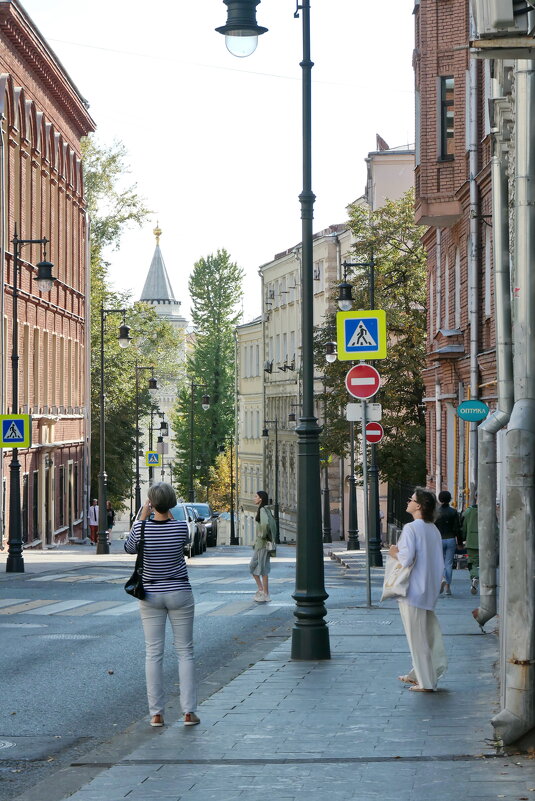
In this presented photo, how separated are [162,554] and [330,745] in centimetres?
201

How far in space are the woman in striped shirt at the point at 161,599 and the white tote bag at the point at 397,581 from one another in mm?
2166

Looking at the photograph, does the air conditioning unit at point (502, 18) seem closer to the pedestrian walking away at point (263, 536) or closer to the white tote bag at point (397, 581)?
the white tote bag at point (397, 581)

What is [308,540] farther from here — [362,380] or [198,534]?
[198,534]

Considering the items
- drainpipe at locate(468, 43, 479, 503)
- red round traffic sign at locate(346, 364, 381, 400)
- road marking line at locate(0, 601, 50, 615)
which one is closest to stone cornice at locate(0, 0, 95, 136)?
drainpipe at locate(468, 43, 479, 503)

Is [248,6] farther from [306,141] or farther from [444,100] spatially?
[444,100]

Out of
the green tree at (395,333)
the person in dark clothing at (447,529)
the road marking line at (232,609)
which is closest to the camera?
the road marking line at (232,609)

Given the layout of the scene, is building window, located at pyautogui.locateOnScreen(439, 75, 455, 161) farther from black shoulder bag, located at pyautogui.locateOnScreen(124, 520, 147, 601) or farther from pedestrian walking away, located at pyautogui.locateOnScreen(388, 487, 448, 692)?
black shoulder bag, located at pyautogui.locateOnScreen(124, 520, 147, 601)

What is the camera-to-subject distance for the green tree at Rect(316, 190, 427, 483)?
52750mm

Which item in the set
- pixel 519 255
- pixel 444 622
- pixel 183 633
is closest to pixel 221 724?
pixel 183 633

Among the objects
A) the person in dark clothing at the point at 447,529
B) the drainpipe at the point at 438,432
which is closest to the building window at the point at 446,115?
the drainpipe at the point at 438,432

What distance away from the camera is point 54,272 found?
53.8 meters

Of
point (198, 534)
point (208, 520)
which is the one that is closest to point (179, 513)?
point (198, 534)

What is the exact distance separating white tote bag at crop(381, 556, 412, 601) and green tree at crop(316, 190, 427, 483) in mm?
39505

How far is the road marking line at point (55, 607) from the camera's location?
20.8 m
